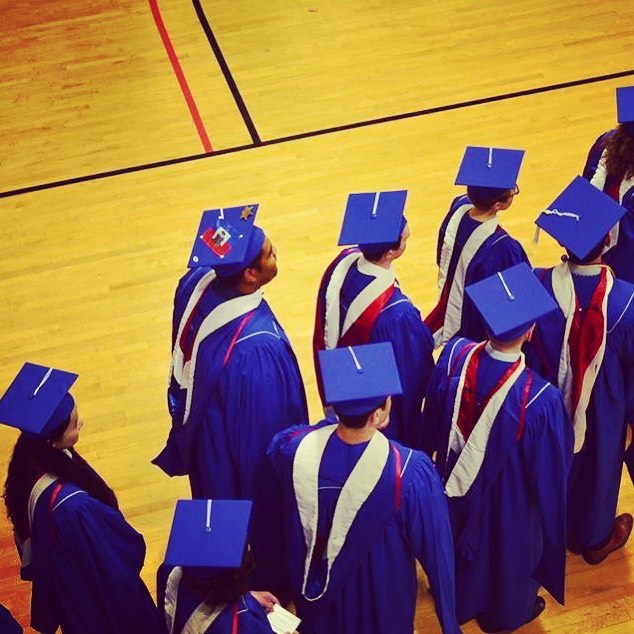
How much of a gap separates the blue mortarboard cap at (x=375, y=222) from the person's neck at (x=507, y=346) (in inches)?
22.0

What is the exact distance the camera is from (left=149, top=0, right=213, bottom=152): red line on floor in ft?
20.6

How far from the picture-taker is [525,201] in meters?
5.48

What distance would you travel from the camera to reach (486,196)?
358cm

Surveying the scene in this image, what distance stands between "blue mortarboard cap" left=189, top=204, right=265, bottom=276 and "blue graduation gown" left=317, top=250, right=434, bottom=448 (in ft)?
1.31

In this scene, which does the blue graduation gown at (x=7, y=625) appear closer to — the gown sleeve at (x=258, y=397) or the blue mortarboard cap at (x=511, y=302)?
the gown sleeve at (x=258, y=397)

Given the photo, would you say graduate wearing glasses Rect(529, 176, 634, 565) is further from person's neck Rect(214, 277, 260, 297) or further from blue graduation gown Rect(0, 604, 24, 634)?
blue graduation gown Rect(0, 604, 24, 634)

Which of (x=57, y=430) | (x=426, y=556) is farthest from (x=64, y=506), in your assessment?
(x=426, y=556)

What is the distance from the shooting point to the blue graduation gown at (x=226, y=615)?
246 centimetres

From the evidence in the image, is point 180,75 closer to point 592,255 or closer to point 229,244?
point 229,244

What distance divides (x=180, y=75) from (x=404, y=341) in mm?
4186

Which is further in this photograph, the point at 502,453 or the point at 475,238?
the point at 475,238

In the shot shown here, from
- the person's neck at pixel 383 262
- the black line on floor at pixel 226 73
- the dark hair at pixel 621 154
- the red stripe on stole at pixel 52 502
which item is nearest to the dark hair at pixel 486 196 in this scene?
the person's neck at pixel 383 262

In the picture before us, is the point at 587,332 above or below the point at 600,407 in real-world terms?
above

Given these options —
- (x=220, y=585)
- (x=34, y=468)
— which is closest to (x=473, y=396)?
(x=220, y=585)
